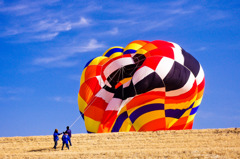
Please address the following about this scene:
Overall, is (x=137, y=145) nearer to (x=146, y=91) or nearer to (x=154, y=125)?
(x=154, y=125)

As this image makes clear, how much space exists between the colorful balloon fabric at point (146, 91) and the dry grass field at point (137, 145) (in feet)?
7.55

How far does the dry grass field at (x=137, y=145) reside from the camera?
12914mm

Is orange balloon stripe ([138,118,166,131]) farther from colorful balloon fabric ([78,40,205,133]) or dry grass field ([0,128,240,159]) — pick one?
dry grass field ([0,128,240,159])

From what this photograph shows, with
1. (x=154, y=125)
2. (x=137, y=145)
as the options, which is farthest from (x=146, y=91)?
(x=137, y=145)

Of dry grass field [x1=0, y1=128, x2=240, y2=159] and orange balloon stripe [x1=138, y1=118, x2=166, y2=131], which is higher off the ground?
orange balloon stripe [x1=138, y1=118, x2=166, y2=131]

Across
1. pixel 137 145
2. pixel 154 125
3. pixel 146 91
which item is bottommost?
pixel 137 145

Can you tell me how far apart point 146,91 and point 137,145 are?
4360 millimetres

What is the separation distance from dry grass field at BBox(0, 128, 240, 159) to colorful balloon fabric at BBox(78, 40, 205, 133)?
2.30 m

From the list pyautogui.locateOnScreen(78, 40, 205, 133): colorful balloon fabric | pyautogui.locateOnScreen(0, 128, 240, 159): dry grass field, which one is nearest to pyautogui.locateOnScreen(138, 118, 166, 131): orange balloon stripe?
pyautogui.locateOnScreen(78, 40, 205, 133): colorful balloon fabric

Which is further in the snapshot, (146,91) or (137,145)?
(146,91)

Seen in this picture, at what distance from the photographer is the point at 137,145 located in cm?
1527

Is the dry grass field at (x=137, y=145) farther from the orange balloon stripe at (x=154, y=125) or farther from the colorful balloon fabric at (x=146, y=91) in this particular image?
the colorful balloon fabric at (x=146, y=91)

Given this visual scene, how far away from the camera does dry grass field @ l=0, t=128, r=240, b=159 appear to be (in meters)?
12.9

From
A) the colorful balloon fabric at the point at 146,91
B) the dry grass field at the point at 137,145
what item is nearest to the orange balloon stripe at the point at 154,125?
the colorful balloon fabric at the point at 146,91
